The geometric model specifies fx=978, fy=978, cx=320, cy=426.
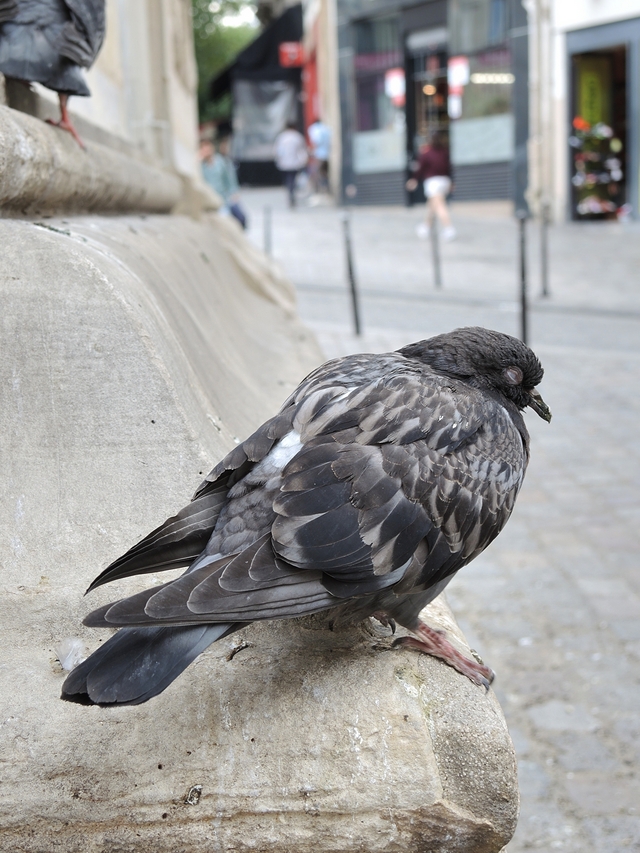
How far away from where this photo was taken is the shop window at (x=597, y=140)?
1916 centimetres

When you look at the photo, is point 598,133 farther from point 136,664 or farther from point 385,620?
point 136,664

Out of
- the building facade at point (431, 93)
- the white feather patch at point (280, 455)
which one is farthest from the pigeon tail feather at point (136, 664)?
the building facade at point (431, 93)

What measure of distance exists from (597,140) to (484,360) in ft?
60.6

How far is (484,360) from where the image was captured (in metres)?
2.35

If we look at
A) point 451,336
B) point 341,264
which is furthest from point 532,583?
point 341,264

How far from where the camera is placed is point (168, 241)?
413 centimetres

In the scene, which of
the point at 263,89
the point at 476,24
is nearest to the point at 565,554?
the point at 476,24

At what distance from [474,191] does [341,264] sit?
785cm

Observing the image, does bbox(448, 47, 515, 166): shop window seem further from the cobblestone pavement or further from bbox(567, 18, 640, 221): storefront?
the cobblestone pavement

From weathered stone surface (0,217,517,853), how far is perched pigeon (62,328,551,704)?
22cm

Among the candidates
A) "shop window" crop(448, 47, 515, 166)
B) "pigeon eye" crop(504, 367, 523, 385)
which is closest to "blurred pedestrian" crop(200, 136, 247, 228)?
"shop window" crop(448, 47, 515, 166)

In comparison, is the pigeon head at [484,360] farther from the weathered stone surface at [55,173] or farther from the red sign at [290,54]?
the red sign at [290,54]

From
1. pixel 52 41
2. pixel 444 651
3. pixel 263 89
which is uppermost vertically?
pixel 263 89

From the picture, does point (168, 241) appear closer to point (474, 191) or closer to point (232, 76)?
point (474, 191)
